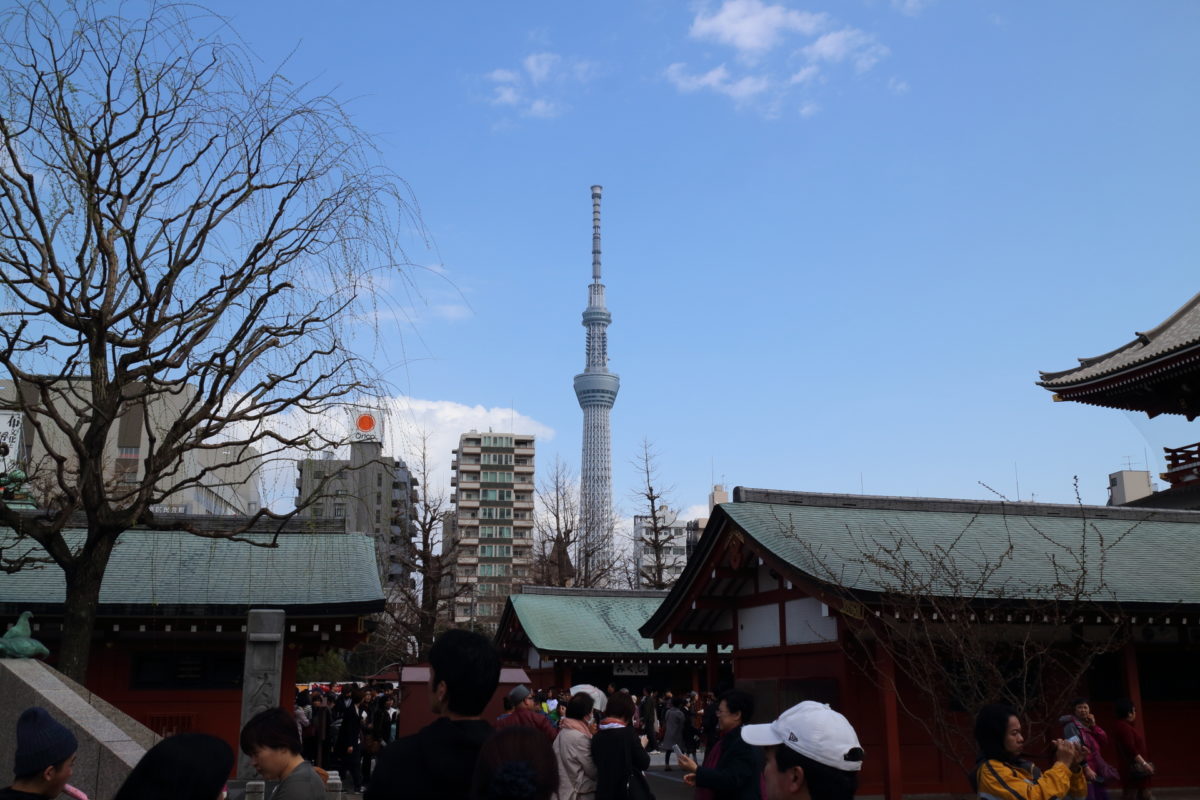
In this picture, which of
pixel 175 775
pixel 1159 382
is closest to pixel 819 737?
pixel 175 775

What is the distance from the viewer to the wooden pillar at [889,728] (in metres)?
13.9

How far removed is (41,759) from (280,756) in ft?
3.54

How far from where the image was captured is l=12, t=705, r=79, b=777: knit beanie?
3.76 m

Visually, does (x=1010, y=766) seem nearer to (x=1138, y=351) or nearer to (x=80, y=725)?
(x=80, y=725)

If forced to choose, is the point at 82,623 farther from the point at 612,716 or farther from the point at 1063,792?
the point at 1063,792

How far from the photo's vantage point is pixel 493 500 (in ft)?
343

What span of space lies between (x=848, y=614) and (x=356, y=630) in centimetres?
886

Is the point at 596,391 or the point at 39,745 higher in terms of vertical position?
the point at 596,391

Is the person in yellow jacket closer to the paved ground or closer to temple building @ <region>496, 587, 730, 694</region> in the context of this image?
the paved ground

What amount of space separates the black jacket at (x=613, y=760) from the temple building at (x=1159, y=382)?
1832cm

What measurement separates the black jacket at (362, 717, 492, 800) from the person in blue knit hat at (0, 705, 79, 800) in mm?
1315

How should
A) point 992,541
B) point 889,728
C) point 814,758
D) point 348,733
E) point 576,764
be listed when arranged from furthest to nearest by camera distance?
point 992,541, point 348,733, point 889,728, point 576,764, point 814,758

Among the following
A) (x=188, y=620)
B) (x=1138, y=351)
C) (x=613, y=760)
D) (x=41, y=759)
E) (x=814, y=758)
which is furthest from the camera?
(x=1138, y=351)

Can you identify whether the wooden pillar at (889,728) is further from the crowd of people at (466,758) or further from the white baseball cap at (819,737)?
the white baseball cap at (819,737)
